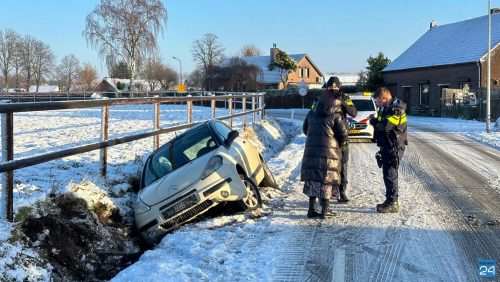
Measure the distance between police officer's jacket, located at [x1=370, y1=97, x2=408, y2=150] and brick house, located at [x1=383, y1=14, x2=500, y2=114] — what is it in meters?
28.9

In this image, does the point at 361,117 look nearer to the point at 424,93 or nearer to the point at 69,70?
the point at 424,93

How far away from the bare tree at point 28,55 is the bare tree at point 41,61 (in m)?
0.37

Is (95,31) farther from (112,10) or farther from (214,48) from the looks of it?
(214,48)

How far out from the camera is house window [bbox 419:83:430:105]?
142ft

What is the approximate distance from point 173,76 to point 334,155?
7471cm

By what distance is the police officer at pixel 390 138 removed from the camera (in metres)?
6.93

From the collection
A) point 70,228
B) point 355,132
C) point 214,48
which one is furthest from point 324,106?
point 214,48

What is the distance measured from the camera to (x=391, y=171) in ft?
23.1

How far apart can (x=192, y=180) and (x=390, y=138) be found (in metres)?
2.72

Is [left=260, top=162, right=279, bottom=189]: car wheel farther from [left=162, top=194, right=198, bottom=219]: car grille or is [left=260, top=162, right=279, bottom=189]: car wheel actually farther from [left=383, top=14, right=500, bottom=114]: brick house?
[left=383, top=14, right=500, bottom=114]: brick house

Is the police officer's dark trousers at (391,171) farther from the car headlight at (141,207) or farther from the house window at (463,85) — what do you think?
the house window at (463,85)

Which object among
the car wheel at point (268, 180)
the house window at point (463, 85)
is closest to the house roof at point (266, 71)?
the house window at point (463, 85)

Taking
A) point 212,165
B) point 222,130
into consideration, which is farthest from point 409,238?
point 222,130

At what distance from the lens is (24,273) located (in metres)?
4.46
